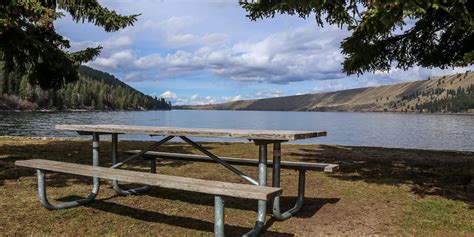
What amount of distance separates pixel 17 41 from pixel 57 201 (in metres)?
5.16

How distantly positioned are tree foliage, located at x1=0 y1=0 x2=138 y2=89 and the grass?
2.83 meters

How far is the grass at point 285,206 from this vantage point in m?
5.78

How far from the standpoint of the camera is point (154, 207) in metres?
6.93

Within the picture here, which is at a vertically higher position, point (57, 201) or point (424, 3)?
point (424, 3)

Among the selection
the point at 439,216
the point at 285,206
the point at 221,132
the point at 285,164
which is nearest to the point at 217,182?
the point at 221,132

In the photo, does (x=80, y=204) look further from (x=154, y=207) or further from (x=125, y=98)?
(x=125, y=98)

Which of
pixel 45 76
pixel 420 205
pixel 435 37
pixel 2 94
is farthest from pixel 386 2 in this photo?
pixel 2 94

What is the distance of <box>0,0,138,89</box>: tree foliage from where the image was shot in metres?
9.02

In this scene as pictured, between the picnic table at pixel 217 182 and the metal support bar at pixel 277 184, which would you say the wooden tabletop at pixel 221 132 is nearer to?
the picnic table at pixel 217 182

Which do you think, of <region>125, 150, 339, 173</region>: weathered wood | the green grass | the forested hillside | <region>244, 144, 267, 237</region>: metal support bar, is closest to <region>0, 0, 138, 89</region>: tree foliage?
<region>125, 150, 339, 173</region>: weathered wood

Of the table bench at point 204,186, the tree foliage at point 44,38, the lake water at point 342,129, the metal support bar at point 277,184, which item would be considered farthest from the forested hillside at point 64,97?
the metal support bar at point 277,184

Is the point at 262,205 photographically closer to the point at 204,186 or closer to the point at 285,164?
the point at 204,186

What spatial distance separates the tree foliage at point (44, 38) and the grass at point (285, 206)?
2.83 meters

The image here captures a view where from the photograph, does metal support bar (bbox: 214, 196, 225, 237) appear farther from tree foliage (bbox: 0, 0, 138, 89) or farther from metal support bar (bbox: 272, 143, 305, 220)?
tree foliage (bbox: 0, 0, 138, 89)
